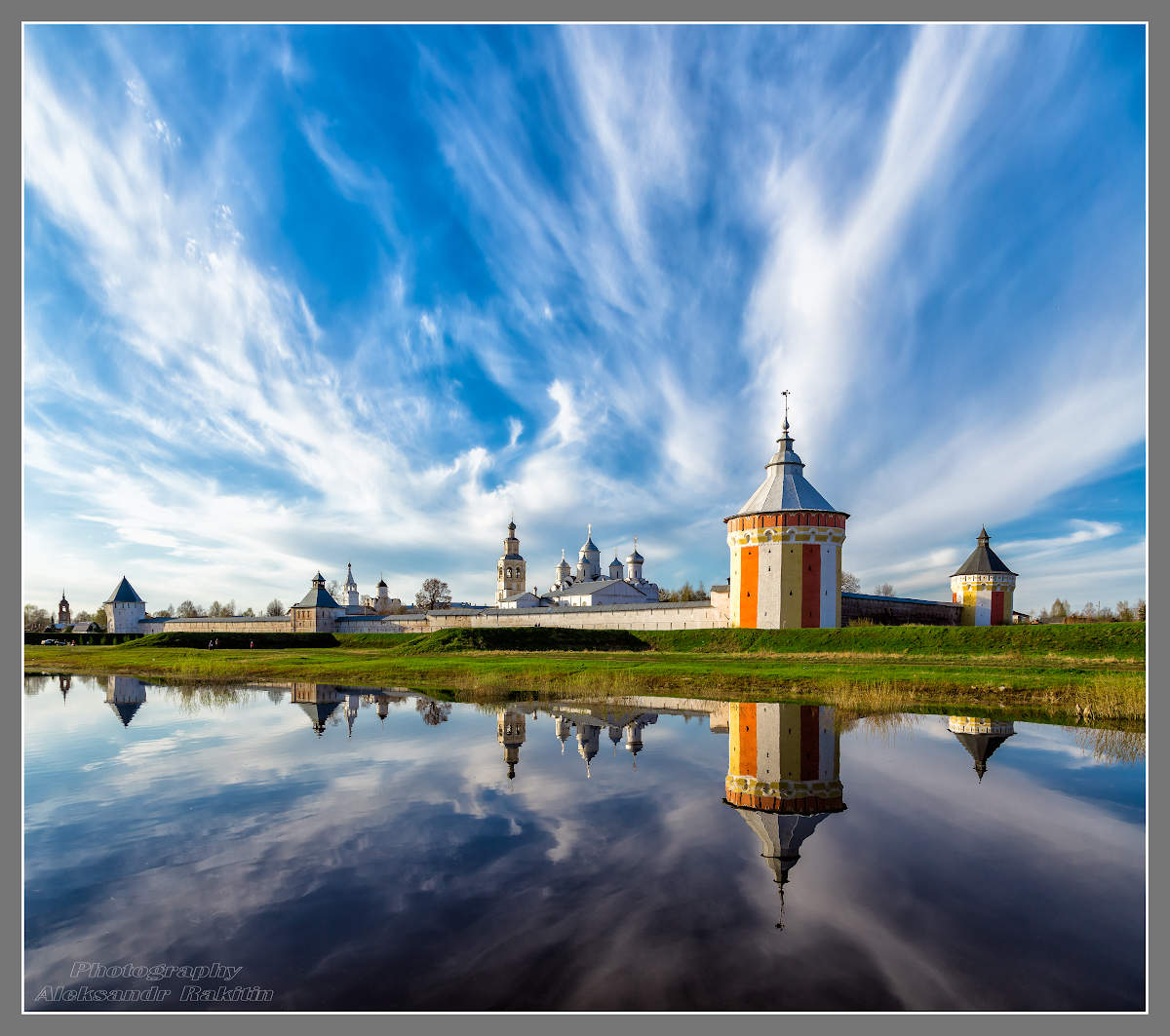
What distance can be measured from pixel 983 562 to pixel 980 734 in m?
42.6

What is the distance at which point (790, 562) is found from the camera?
38719 mm

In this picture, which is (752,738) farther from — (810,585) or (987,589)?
(987,589)

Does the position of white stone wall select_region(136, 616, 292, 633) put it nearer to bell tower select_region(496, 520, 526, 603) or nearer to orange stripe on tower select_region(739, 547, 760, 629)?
bell tower select_region(496, 520, 526, 603)

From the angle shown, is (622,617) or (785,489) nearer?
(785,489)

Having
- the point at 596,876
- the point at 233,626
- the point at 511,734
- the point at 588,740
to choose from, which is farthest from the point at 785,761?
the point at 233,626

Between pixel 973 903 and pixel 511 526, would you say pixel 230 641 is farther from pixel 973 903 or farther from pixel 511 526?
pixel 973 903

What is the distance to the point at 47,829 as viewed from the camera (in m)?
8.12

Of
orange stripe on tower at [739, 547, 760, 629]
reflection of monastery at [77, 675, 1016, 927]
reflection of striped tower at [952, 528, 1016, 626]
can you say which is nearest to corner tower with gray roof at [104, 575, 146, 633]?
reflection of monastery at [77, 675, 1016, 927]

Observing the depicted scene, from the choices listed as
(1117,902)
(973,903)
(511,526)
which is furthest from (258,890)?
(511,526)

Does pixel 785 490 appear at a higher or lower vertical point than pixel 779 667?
higher

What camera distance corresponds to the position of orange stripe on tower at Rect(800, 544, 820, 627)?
3809 cm

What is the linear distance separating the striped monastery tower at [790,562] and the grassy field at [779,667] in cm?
224

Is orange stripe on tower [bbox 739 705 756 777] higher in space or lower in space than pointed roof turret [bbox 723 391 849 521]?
lower

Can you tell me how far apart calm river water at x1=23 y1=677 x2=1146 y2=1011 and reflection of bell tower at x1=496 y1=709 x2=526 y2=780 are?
0.31m
